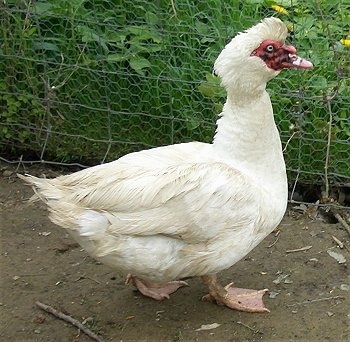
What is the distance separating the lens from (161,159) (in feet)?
11.4

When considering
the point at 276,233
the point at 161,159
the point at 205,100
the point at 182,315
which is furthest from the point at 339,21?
the point at 182,315

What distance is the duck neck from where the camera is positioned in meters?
3.44

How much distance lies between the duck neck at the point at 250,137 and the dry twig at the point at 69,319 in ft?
3.10

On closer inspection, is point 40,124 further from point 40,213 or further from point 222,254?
point 222,254

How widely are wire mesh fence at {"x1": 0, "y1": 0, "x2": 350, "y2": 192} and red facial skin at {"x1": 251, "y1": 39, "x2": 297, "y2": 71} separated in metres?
0.89

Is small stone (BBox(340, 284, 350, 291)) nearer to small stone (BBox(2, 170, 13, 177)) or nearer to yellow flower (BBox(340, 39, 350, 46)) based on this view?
yellow flower (BBox(340, 39, 350, 46))

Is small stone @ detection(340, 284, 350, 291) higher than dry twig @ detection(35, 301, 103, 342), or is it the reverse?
small stone @ detection(340, 284, 350, 291)

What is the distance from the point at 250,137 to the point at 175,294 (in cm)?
89

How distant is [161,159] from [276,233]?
1.09 m

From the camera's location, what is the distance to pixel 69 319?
11.9ft

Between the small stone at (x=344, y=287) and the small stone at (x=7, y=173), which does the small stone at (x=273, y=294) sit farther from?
the small stone at (x=7, y=173)

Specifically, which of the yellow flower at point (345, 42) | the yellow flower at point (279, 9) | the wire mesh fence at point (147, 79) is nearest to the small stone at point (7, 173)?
the wire mesh fence at point (147, 79)

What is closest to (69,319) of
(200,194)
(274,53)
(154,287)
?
(154,287)

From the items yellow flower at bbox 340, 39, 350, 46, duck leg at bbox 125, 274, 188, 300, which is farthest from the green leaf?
duck leg at bbox 125, 274, 188, 300
